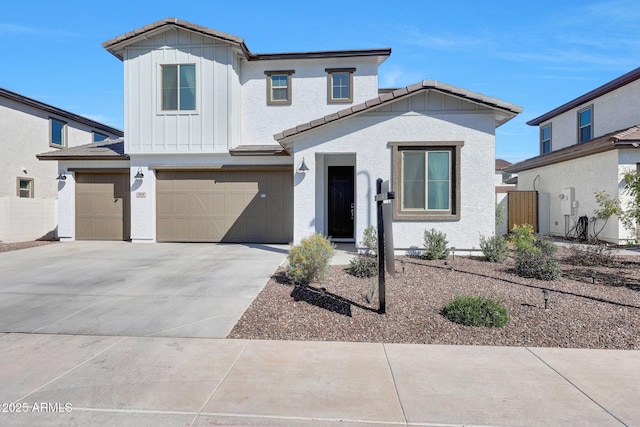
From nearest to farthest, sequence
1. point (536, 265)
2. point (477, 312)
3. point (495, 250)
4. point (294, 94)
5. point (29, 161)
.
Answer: point (477, 312) < point (536, 265) < point (495, 250) < point (294, 94) < point (29, 161)

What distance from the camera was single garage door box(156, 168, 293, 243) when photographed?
12641mm

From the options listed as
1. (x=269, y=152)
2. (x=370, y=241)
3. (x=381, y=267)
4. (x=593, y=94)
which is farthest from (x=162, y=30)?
(x=593, y=94)

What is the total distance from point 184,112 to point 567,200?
1499cm

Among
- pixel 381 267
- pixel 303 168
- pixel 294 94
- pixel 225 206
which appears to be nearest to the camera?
pixel 381 267

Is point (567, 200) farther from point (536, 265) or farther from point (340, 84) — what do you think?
point (340, 84)

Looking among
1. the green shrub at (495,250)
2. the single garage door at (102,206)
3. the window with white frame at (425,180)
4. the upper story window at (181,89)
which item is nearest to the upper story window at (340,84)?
the window with white frame at (425,180)

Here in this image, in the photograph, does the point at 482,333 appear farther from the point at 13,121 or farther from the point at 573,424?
the point at 13,121

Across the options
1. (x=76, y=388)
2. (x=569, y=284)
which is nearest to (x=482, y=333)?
(x=569, y=284)

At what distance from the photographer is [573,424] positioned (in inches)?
116

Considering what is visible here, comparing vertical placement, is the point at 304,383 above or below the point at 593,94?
below

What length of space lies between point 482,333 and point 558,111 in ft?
61.7

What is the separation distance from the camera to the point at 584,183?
1420cm

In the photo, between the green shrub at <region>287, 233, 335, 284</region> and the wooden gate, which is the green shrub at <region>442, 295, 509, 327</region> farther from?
the wooden gate

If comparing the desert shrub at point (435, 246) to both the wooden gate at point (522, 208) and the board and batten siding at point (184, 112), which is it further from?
the wooden gate at point (522, 208)
